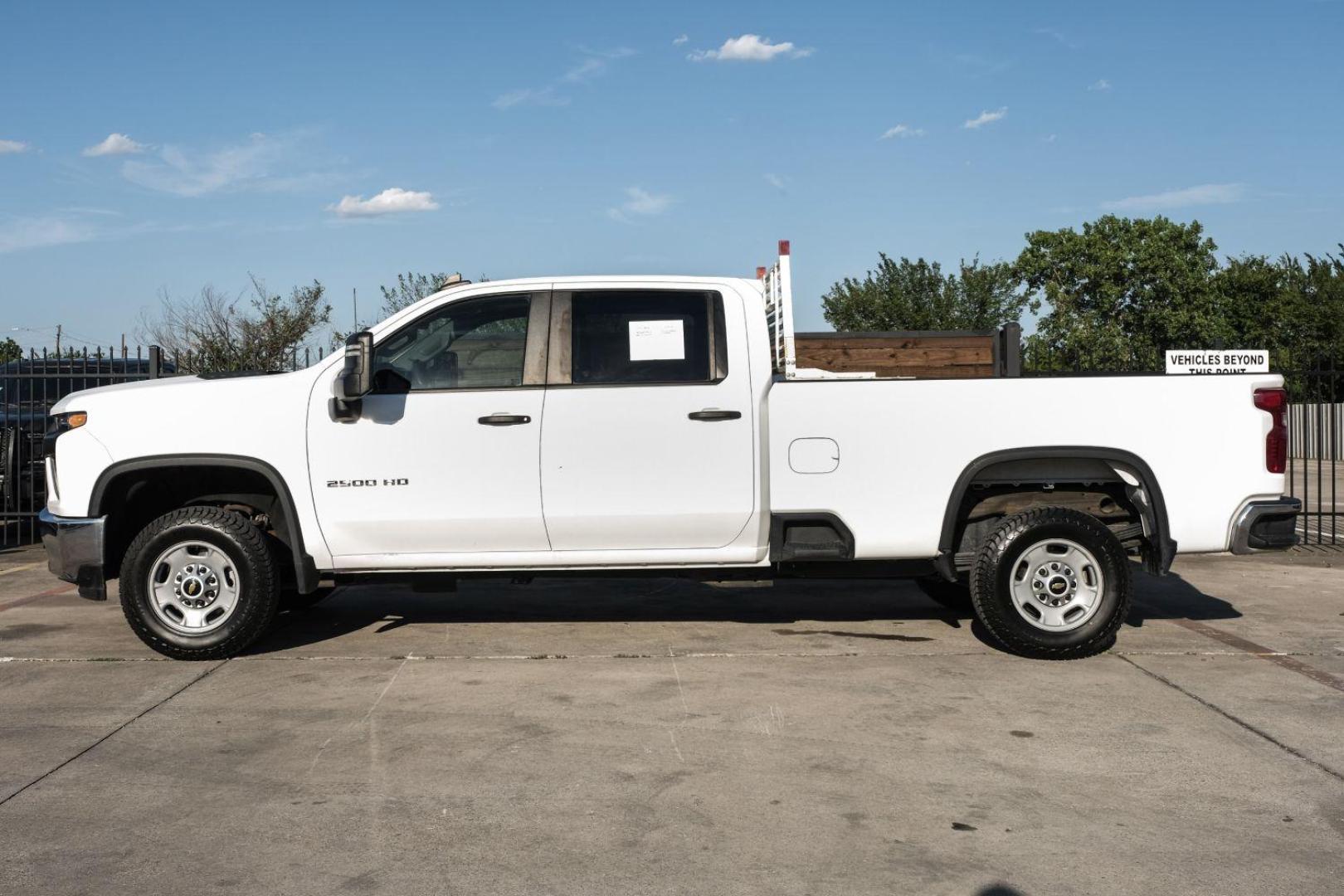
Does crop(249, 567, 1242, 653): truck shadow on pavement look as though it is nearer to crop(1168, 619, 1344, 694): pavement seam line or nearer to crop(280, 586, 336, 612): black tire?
crop(280, 586, 336, 612): black tire

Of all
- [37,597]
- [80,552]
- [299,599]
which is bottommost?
[37,597]

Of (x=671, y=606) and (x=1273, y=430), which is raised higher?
(x=1273, y=430)

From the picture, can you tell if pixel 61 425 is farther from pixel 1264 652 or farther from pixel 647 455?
pixel 1264 652

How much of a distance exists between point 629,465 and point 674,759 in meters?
2.05

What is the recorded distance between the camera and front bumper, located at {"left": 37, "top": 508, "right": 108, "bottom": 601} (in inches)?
267

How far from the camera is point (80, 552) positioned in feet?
22.3

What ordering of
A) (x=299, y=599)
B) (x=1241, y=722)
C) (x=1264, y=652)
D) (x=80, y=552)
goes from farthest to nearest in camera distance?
(x=299, y=599) → (x=1264, y=652) → (x=80, y=552) → (x=1241, y=722)

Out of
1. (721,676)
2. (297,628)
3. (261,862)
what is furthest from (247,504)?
(261,862)

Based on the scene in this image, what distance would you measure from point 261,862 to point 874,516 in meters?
3.84

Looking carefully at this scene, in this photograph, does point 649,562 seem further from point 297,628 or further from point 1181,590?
point 1181,590

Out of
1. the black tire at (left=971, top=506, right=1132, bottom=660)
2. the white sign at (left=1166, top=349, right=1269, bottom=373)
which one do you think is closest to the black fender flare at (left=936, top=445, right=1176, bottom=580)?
the black tire at (left=971, top=506, right=1132, bottom=660)

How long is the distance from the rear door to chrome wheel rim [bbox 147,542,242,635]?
186cm

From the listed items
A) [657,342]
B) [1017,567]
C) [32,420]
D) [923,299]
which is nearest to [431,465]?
[657,342]

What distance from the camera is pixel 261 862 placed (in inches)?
156
